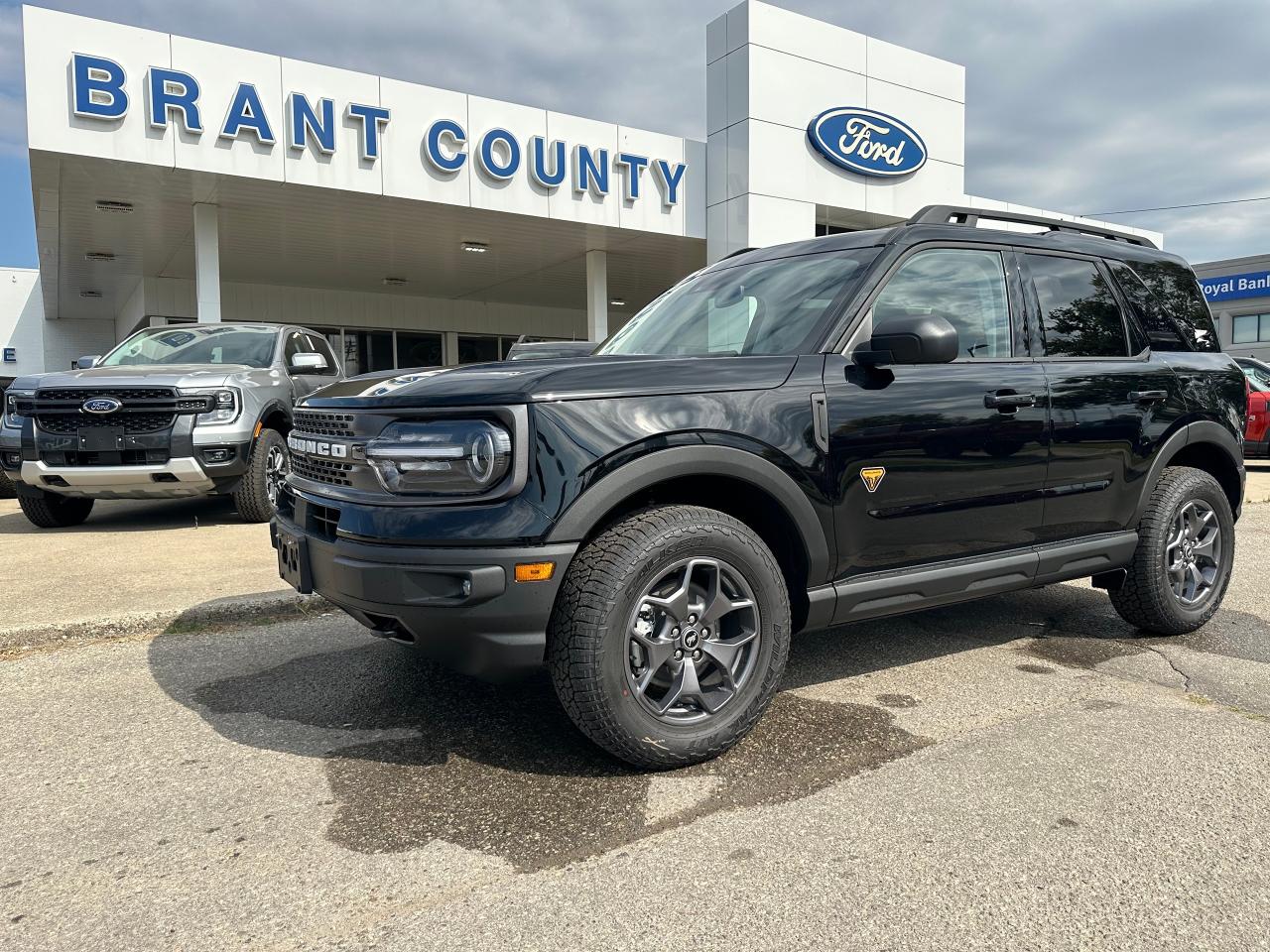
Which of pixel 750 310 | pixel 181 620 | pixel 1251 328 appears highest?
pixel 1251 328

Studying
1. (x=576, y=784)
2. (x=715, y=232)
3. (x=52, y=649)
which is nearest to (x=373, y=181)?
(x=715, y=232)

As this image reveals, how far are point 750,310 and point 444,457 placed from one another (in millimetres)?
1590

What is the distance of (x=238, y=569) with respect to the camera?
5715 millimetres

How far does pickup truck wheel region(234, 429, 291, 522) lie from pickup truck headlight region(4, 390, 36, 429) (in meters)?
1.68

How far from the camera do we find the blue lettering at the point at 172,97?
11.0 metres

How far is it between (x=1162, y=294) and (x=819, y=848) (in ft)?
11.5

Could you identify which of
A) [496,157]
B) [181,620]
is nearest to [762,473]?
[181,620]

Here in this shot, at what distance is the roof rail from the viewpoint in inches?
149

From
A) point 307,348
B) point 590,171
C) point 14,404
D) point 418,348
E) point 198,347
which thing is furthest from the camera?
point 418,348

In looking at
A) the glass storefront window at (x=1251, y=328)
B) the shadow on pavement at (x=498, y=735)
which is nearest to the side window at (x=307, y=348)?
the shadow on pavement at (x=498, y=735)

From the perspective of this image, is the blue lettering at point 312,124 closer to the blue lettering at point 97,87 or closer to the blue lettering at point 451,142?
the blue lettering at point 451,142

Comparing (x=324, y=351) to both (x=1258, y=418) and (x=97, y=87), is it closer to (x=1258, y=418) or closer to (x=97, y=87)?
(x=97, y=87)

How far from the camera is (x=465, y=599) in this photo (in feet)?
8.44

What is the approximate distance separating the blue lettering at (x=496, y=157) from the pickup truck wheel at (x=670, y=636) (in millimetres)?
11757
